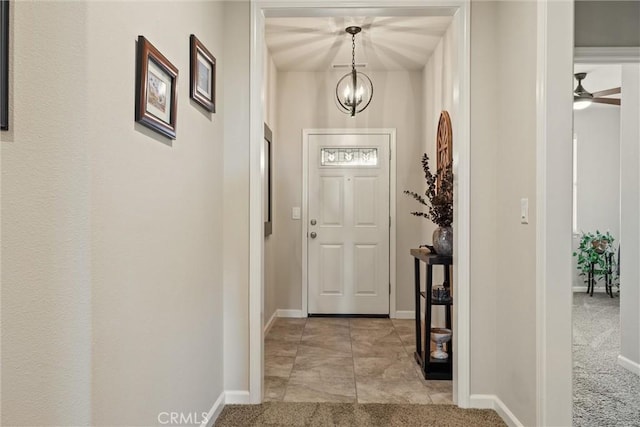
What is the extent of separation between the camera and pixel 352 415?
2.49 meters

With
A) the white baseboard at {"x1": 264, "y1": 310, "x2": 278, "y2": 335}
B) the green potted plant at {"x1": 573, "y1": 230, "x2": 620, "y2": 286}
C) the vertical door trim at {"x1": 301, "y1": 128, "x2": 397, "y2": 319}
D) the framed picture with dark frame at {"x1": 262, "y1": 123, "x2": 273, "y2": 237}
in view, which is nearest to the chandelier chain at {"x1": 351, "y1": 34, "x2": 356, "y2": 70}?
the vertical door trim at {"x1": 301, "y1": 128, "x2": 397, "y2": 319}

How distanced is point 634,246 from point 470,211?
1.60 meters

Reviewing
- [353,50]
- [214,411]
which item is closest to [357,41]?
[353,50]

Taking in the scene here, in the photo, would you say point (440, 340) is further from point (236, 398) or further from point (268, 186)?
point (268, 186)

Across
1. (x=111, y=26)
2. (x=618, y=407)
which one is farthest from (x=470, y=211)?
(x=111, y=26)

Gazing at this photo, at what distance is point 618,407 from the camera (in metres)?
2.58

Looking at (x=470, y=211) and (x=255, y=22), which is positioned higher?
(x=255, y=22)

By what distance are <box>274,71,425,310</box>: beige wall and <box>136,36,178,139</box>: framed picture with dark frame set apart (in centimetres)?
315

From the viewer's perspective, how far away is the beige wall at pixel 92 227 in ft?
3.14

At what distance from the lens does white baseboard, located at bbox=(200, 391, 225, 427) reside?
2280 millimetres

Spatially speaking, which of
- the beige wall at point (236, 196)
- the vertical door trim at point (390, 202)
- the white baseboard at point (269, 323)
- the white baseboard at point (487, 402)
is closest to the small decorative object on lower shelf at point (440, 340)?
the white baseboard at point (487, 402)

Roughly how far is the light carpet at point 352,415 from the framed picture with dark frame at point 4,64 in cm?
194

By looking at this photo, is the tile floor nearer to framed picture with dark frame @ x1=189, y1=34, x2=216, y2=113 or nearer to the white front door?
the white front door

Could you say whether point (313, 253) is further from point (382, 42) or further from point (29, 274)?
point (29, 274)
